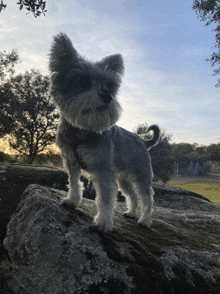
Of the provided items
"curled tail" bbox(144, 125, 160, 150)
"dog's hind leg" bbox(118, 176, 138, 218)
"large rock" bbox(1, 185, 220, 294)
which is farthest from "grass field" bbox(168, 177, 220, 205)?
"large rock" bbox(1, 185, 220, 294)

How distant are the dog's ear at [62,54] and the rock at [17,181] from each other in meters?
3.48

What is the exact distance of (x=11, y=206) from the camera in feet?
16.4

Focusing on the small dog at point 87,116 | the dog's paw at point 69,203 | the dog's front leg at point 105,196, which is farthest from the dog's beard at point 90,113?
the dog's paw at point 69,203

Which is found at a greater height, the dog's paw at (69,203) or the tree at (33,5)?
the tree at (33,5)

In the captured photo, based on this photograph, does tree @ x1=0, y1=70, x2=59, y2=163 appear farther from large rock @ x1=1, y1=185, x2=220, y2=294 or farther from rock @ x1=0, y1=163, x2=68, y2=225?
large rock @ x1=1, y1=185, x2=220, y2=294

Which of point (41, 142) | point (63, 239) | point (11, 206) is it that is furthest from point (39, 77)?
point (63, 239)

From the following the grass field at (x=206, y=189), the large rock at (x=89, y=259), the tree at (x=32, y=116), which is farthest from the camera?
the tree at (x=32, y=116)

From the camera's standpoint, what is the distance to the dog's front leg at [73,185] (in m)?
3.89

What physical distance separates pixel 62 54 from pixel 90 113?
1.16 m

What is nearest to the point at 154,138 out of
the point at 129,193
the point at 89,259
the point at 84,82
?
the point at 129,193

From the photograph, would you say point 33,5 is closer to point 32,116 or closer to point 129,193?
point 129,193

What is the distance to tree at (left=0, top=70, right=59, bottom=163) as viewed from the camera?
2847 centimetres

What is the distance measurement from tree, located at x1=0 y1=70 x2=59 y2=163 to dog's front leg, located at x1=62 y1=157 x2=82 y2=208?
84.2 ft

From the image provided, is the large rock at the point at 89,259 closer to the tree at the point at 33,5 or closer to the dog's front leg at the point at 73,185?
the dog's front leg at the point at 73,185
